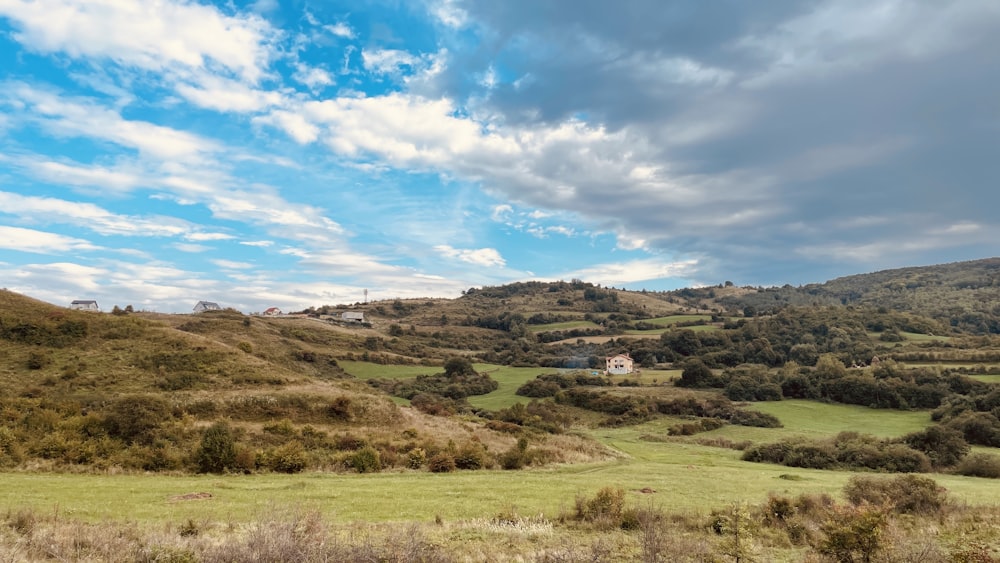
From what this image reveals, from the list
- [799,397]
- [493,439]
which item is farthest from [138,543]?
[799,397]

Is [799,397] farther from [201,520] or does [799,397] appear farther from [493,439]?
[201,520]

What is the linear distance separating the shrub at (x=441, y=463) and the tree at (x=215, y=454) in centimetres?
1028

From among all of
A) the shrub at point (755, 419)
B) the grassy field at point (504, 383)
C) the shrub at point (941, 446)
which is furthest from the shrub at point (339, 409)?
the shrub at point (755, 419)

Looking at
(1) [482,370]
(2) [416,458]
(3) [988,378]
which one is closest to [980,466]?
(2) [416,458]

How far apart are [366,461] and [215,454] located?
7.42 meters

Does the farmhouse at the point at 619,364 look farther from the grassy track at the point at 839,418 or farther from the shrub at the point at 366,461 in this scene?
the shrub at the point at 366,461

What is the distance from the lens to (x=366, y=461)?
27.4 metres

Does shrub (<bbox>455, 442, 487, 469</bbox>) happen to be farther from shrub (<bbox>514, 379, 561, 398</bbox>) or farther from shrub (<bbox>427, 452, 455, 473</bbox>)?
shrub (<bbox>514, 379, 561, 398</bbox>)

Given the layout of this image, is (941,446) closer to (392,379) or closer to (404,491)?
(404,491)

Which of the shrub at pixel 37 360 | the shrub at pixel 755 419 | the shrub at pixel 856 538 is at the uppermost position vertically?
the shrub at pixel 37 360

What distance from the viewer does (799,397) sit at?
77.5 m

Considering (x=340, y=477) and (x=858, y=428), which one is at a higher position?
(x=340, y=477)

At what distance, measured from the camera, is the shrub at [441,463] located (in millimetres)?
28547

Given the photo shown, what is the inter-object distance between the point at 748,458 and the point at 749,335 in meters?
88.8
